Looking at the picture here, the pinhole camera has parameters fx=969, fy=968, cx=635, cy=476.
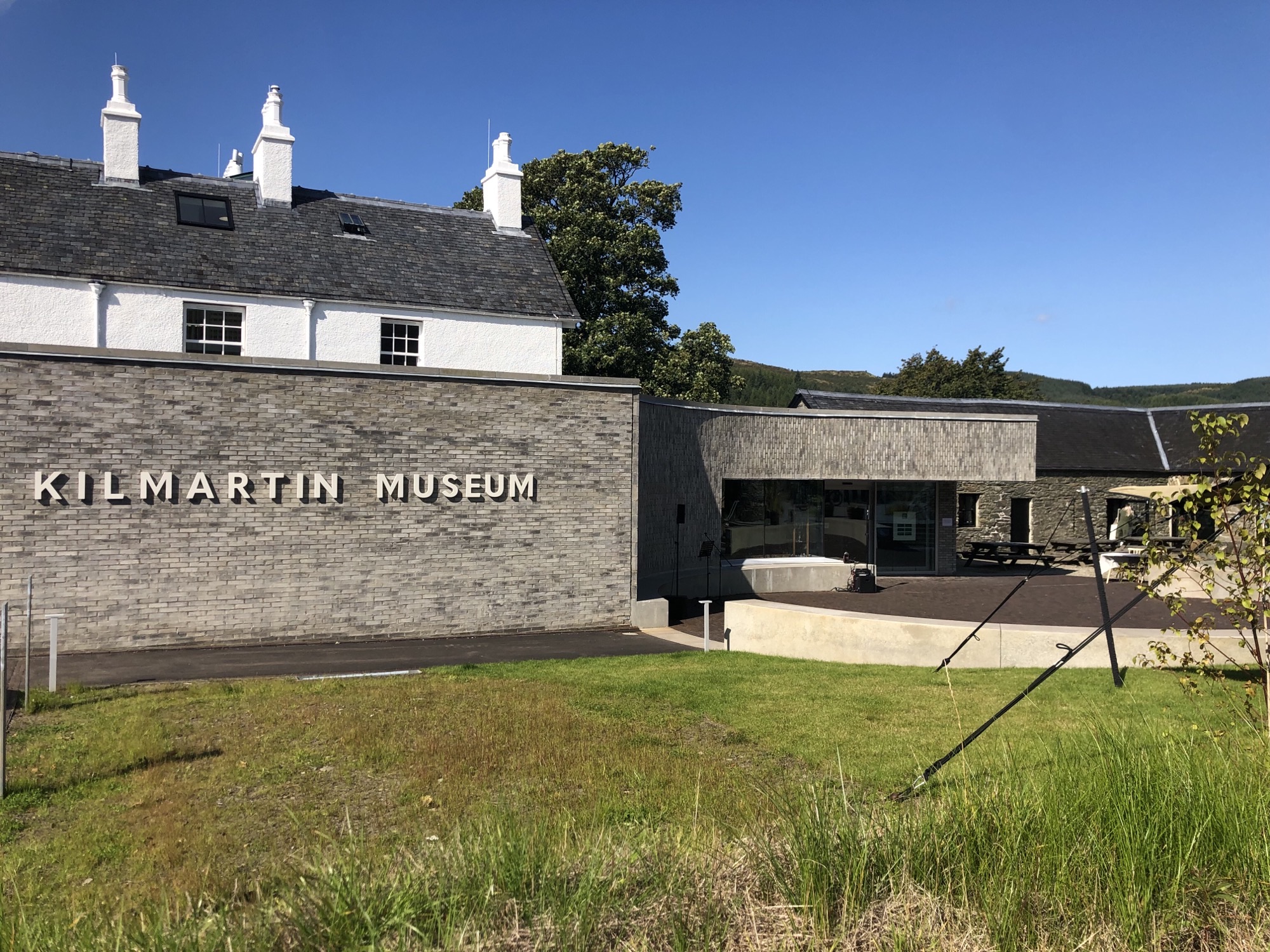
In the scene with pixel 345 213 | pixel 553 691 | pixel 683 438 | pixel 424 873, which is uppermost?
pixel 345 213

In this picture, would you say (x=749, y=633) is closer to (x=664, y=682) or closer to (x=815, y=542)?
(x=664, y=682)

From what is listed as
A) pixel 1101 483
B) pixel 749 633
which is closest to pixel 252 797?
pixel 749 633

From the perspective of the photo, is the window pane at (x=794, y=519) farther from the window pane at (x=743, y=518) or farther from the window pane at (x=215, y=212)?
the window pane at (x=215, y=212)

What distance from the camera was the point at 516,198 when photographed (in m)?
24.5

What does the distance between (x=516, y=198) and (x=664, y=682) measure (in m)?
15.5

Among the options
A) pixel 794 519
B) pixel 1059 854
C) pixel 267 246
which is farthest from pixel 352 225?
pixel 1059 854

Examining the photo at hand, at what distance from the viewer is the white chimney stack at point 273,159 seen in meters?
22.0

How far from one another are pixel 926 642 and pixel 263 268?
49.8 ft

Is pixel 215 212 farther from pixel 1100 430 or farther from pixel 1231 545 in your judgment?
pixel 1100 430

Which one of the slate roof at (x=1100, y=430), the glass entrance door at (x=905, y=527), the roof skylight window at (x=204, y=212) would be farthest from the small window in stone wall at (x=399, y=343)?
the slate roof at (x=1100, y=430)

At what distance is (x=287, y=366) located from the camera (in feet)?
54.9

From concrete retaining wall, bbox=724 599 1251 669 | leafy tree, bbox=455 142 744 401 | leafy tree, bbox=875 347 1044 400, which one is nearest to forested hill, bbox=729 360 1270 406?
leafy tree, bbox=875 347 1044 400

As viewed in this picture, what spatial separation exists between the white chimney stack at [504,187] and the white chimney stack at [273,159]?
4.79 metres

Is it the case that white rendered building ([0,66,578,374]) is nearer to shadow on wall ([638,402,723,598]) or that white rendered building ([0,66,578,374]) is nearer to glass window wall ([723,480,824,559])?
shadow on wall ([638,402,723,598])
